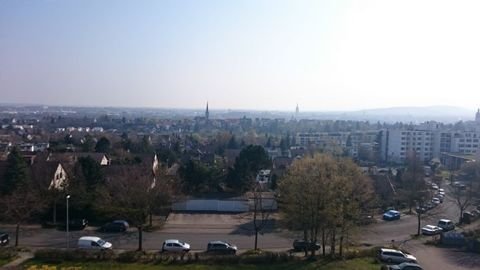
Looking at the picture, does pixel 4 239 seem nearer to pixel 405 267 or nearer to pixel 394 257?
pixel 394 257

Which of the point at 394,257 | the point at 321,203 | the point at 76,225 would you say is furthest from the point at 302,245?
the point at 76,225

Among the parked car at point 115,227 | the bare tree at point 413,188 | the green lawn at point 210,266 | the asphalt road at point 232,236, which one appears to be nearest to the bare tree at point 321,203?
the green lawn at point 210,266

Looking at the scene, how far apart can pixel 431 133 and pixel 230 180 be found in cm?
4098

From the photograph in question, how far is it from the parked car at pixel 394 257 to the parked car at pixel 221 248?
221 inches

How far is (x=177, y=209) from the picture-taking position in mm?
27938

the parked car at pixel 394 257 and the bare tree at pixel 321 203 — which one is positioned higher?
the bare tree at pixel 321 203

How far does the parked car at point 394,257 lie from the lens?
18734mm

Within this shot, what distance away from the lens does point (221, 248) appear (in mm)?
19562

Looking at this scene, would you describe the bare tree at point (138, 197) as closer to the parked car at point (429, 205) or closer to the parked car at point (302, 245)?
the parked car at point (302, 245)

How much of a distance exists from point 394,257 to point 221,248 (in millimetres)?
6517

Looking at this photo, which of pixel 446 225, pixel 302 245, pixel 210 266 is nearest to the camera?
pixel 210 266

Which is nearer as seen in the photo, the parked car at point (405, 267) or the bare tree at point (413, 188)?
the parked car at point (405, 267)

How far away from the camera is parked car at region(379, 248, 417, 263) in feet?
61.5

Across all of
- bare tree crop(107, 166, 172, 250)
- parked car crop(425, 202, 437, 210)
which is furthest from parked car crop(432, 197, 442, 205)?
bare tree crop(107, 166, 172, 250)
